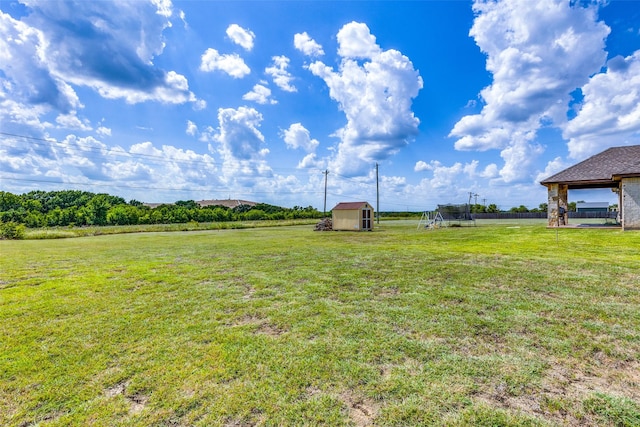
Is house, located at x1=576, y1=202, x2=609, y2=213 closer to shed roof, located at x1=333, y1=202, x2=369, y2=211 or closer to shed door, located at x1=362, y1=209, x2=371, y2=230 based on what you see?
shed door, located at x1=362, y1=209, x2=371, y2=230

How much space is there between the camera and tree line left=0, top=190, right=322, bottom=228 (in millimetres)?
38844

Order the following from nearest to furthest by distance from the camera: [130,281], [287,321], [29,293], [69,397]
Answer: [69,397] → [287,321] → [29,293] → [130,281]

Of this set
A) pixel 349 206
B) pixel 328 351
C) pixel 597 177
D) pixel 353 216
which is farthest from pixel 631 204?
pixel 328 351

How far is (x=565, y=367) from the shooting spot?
95.4 inches

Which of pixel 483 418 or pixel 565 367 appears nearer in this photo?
pixel 483 418

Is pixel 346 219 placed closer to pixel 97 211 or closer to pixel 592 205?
pixel 97 211

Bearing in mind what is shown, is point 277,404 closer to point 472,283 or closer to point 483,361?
point 483,361

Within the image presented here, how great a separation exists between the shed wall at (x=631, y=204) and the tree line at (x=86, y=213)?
4046 cm

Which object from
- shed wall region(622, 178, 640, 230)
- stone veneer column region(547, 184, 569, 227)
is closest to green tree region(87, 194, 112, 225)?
stone veneer column region(547, 184, 569, 227)

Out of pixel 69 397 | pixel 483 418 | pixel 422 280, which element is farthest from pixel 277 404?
pixel 422 280

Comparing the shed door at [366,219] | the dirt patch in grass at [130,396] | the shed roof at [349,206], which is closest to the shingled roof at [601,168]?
the shed door at [366,219]

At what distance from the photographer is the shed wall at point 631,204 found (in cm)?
→ 1257

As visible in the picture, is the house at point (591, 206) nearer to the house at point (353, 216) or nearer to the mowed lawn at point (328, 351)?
the house at point (353, 216)

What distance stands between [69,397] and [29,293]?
419 centimetres
